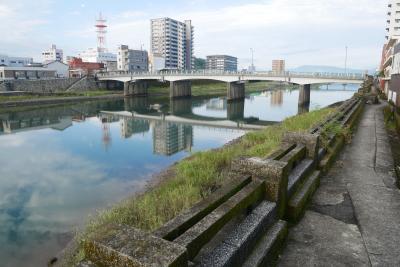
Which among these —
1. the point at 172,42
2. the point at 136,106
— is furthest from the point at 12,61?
the point at 136,106

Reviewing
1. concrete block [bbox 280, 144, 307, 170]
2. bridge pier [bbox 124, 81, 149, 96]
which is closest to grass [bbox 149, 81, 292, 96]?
bridge pier [bbox 124, 81, 149, 96]

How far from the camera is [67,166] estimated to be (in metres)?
17.3

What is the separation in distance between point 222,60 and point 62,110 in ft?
447

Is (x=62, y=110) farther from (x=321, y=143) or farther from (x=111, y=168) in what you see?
(x=321, y=143)

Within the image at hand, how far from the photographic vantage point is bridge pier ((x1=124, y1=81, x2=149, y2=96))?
6744 centimetres

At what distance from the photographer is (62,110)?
42812 mm

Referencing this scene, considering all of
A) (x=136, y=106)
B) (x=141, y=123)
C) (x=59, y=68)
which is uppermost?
(x=59, y=68)

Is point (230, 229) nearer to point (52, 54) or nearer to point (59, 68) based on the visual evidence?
point (59, 68)

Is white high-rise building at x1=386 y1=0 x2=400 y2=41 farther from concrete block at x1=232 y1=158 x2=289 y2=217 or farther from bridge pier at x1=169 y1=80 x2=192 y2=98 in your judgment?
concrete block at x1=232 y1=158 x2=289 y2=217

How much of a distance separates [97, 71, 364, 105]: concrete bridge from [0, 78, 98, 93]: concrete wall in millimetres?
4112

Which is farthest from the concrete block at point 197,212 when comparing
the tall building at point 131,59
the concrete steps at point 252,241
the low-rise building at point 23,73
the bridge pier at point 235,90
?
the tall building at point 131,59

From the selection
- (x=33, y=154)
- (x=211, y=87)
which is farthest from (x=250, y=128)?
(x=211, y=87)

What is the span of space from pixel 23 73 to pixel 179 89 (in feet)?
107

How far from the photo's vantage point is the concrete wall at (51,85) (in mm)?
52316
